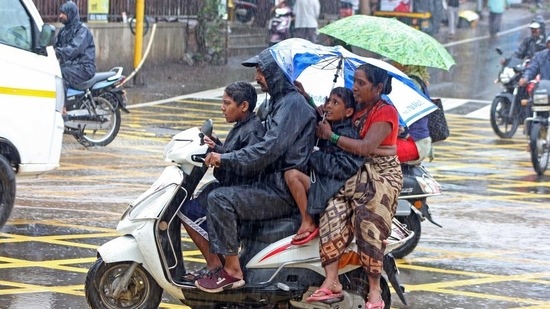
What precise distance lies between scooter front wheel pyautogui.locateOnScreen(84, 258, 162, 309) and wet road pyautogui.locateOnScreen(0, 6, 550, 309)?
0.57 metres

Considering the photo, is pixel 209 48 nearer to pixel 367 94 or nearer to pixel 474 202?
pixel 474 202

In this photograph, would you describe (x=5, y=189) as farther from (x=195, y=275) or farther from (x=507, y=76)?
(x=507, y=76)

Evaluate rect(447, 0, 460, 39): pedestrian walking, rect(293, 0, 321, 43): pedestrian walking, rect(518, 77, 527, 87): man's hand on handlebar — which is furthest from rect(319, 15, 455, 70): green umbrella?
rect(447, 0, 460, 39): pedestrian walking

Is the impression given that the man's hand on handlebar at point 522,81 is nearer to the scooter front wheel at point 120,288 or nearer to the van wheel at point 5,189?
the van wheel at point 5,189

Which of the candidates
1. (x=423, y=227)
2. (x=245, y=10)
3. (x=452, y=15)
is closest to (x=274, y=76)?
(x=423, y=227)

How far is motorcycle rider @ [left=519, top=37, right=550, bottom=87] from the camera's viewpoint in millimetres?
16062

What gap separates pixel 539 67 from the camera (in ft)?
54.7

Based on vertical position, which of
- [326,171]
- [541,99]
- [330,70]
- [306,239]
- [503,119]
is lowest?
[503,119]

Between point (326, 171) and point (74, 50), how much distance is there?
8465 mm

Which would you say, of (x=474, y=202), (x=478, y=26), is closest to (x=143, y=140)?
(x=474, y=202)

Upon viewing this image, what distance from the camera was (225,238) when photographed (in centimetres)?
693

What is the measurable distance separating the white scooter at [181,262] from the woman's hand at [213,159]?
0.33 feet

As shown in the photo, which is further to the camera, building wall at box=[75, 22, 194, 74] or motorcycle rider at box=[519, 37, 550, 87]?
building wall at box=[75, 22, 194, 74]

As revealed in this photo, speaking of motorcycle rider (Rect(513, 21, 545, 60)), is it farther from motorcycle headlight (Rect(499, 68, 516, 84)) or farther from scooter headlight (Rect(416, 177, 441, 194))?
scooter headlight (Rect(416, 177, 441, 194))
